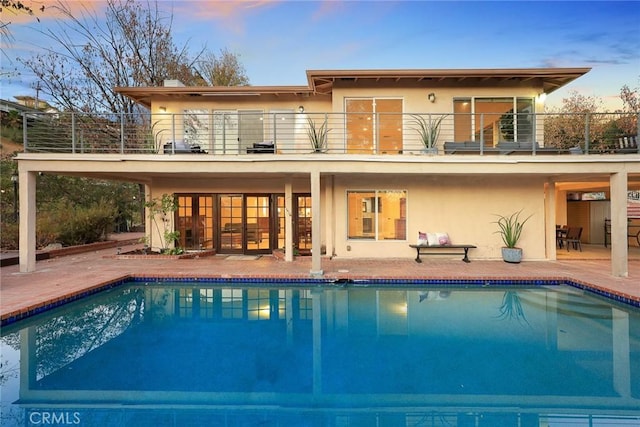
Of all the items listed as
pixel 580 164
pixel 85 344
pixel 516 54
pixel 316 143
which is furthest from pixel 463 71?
pixel 516 54

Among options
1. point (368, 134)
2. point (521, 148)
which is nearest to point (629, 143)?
point (521, 148)

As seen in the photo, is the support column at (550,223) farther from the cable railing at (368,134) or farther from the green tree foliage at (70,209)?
the green tree foliage at (70,209)

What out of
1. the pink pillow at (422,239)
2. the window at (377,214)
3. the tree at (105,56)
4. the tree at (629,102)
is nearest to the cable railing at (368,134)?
the window at (377,214)

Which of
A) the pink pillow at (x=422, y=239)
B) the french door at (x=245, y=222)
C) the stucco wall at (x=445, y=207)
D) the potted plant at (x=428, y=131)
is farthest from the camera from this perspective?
the french door at (x=245, y=222)

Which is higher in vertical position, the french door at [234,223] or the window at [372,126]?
the window at [372,126]

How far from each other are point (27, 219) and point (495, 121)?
1359 centimetres

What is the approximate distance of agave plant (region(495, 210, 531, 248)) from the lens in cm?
1094

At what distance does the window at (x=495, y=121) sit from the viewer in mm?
10789

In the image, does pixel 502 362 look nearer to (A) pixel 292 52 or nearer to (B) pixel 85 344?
(B) pixel 85 344

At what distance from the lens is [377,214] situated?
11.5m

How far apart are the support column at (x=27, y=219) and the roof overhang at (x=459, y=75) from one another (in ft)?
26.6

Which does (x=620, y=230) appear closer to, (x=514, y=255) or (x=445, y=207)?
(x=514, y=255)

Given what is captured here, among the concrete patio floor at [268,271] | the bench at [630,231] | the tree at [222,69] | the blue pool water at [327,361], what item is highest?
the tree at [222,69]

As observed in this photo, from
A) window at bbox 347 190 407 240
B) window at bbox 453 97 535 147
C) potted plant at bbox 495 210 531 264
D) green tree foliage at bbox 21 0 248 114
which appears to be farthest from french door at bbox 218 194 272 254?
green tree foliage at bbox 21 0 248 114
